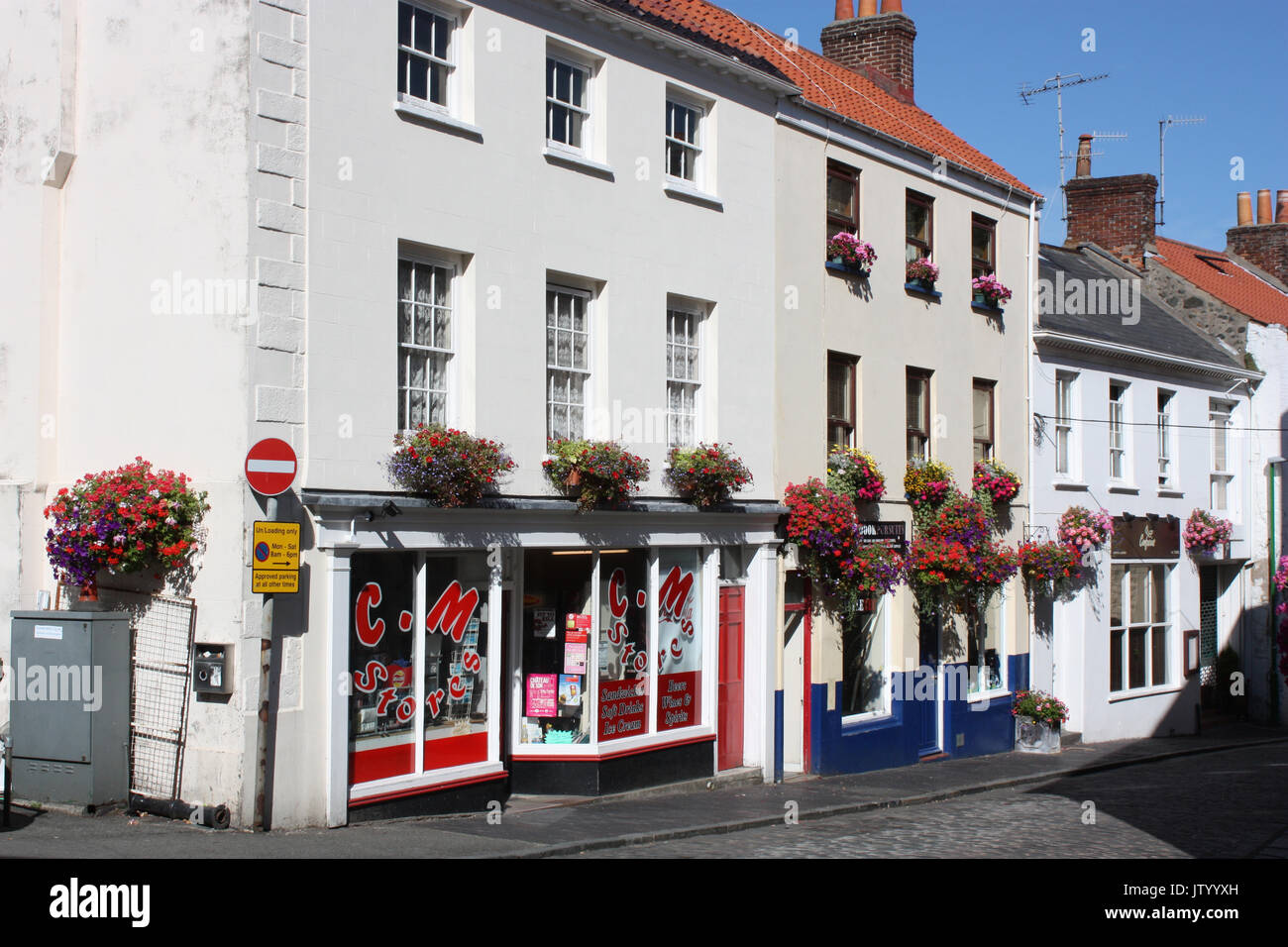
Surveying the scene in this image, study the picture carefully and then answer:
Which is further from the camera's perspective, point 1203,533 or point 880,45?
point 1203,533

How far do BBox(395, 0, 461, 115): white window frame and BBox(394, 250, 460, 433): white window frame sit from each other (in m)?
1.54

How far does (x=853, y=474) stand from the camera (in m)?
19.2

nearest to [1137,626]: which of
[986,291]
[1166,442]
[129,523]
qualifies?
[1166,442]

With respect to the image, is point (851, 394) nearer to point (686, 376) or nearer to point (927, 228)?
point (927, 228)

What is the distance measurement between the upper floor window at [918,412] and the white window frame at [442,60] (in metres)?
9.75

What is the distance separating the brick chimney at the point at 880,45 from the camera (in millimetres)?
24984

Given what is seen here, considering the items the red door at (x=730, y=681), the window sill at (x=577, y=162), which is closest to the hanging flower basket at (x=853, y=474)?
the red door at (x=730, y=681)

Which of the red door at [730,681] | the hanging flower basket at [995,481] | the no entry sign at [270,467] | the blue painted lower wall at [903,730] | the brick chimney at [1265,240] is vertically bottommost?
the blue painted lower wall at [903,730]

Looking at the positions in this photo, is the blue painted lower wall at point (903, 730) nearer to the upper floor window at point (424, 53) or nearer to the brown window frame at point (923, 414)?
the brown window frame at point (923, 414)

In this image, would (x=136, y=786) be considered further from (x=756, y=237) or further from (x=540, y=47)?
(x=756, y=237)

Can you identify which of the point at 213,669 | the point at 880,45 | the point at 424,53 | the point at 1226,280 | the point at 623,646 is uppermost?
the point at 880,45

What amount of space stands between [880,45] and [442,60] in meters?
13.5

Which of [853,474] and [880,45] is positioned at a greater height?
[880,45]
